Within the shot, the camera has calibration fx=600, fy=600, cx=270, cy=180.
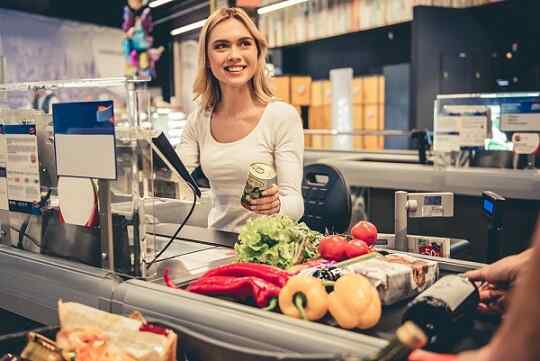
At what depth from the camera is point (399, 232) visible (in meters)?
2.04

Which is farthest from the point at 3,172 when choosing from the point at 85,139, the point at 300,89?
the point at 300,89

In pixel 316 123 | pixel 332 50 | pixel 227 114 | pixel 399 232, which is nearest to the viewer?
pixel 399 232

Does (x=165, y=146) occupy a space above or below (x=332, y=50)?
below

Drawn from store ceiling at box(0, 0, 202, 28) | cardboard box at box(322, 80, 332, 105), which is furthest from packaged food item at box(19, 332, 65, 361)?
store ceiling at box(0, 0, 202, 28)

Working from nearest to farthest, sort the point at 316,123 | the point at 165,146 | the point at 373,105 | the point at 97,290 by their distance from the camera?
1. the point at 97,290
2. the point at 165,146
3. the point at 373,105
4. the point at 316,123

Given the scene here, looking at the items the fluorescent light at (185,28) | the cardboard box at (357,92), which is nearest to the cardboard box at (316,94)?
the cardboard box at (357,92)

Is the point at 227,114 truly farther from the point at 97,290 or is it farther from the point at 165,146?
the point at 97,290

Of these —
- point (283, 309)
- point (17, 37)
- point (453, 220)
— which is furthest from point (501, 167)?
point (17, 37)

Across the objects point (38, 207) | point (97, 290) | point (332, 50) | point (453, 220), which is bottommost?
point (453, 220)

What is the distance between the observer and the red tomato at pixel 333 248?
5.28ft

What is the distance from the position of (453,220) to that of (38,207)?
3.32 m

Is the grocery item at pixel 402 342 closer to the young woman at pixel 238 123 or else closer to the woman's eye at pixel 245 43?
the young woman at pixel 238 123

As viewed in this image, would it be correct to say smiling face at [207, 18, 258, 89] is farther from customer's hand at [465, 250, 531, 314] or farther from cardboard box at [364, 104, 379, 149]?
cardboard box at [364, 104, 379, 149]

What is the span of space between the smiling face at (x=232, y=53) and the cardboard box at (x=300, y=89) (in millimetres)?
5833
